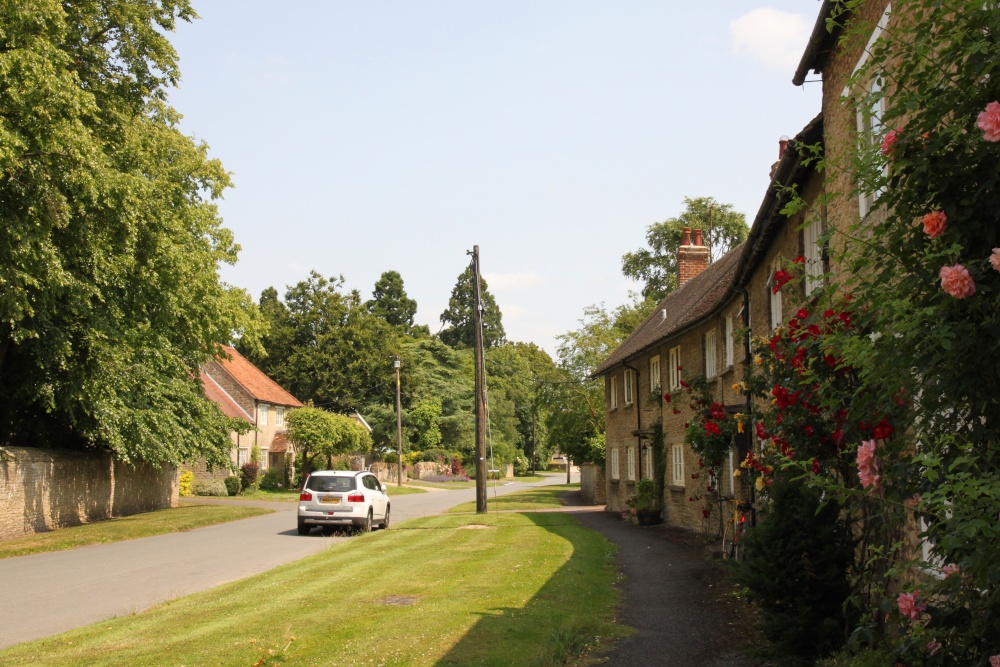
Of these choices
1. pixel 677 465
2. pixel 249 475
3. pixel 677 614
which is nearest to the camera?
pixel 677 614

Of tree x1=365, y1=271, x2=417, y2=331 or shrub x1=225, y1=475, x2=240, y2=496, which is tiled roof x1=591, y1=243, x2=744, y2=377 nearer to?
shrub x1=225, y1=475, x2=240, y2=496

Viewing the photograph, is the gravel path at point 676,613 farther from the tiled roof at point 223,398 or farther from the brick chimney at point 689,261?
the tiled roof at point 223,398

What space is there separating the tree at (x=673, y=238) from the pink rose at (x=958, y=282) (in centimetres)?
4998

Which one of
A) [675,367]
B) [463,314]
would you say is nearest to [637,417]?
[675,367]

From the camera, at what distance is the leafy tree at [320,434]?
5122 centimetres

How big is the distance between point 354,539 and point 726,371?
10061mm

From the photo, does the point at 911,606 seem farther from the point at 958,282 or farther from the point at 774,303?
the point at 774,303

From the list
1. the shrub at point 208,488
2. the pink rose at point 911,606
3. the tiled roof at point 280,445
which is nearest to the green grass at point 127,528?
the shrub at point 208,488

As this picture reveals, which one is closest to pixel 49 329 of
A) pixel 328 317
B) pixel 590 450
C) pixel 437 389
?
pixel 590 450

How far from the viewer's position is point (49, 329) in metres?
22.3

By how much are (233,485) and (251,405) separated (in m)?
8.05

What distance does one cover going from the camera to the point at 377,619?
10.0 metres

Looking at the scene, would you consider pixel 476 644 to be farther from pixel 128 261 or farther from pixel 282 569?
pixel 128 261

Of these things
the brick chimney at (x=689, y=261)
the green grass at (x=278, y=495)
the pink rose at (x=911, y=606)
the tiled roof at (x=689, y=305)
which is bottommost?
the green grass at (x=278, y=495)
